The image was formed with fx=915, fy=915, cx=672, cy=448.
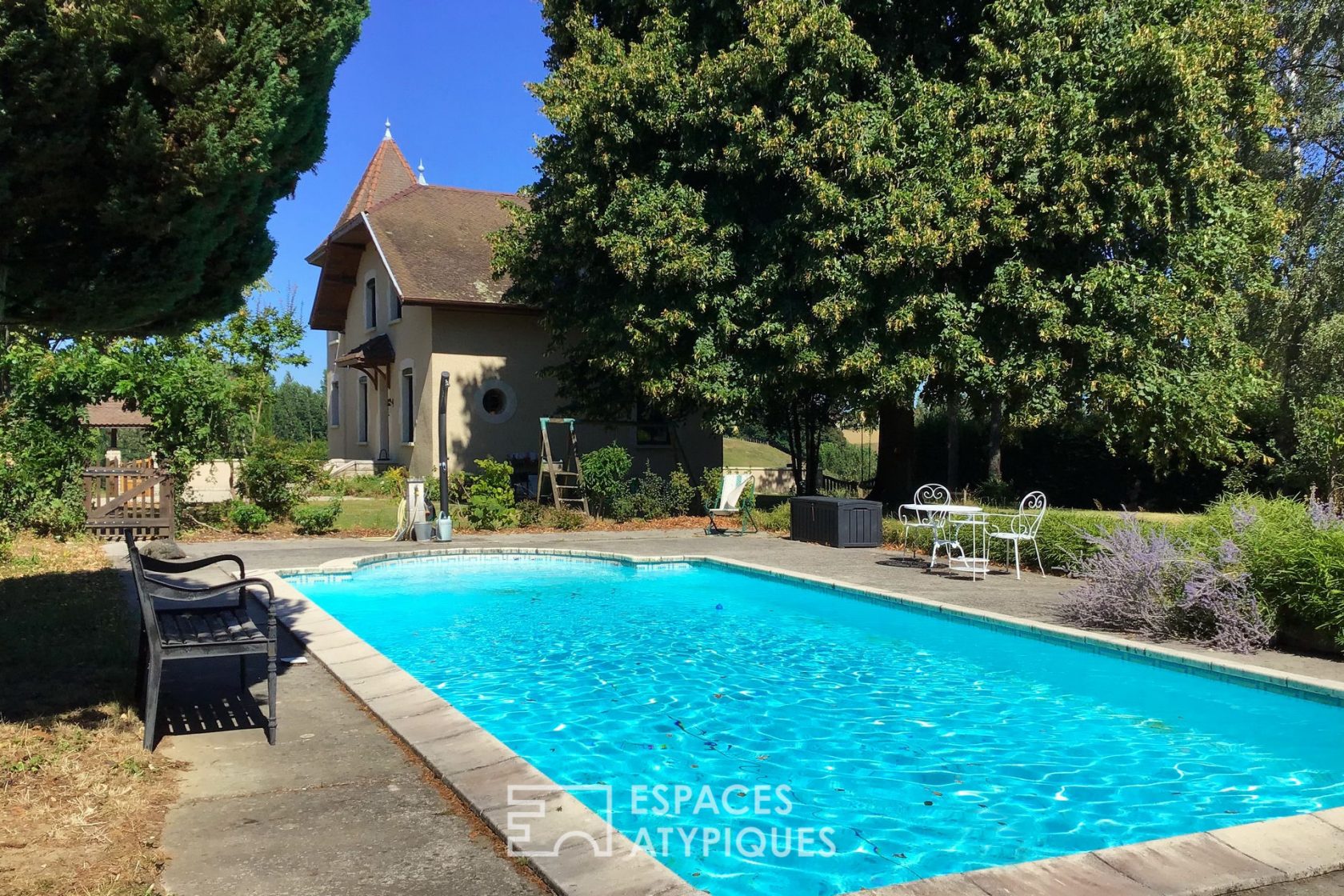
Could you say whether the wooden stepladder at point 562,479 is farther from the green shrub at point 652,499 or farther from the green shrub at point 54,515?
the green shrub at point 54,515

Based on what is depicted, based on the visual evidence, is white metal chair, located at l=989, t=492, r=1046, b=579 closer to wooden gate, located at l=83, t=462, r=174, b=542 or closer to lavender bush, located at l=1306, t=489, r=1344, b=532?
lavender bush, located at l=1306, t=489, r=1344, b=532

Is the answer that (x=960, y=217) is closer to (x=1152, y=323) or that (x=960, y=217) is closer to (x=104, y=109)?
(x=1152, y=323)

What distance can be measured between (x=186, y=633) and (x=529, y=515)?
1317 cm

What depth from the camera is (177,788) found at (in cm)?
420

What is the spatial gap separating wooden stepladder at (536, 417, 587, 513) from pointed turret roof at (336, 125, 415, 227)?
14.5 m

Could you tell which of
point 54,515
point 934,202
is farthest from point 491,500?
point 934,202

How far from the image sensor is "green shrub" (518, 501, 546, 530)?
18.2 meters

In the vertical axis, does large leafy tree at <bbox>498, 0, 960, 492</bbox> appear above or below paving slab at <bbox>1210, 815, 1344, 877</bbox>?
above

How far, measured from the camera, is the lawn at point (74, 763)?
3320mm

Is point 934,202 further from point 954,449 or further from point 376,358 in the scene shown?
point 376,358

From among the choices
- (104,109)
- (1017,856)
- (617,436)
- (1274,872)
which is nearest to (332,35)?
(104,109)

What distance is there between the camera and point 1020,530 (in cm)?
1223

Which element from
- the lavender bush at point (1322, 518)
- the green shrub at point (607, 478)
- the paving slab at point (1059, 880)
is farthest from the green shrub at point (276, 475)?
the paving slab at point (1059, 880)

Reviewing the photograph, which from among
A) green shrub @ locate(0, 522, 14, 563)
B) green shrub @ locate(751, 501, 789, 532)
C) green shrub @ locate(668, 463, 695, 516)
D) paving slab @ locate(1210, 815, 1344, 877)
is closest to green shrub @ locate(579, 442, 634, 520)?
green shrub @ locate(668, 463, 695, 516)
